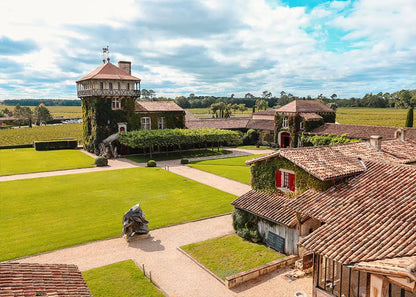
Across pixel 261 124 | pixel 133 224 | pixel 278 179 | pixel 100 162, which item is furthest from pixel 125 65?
pixel 278 179

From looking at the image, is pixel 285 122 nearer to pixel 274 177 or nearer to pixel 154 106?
pixel 154 106

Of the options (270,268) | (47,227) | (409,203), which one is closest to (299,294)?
(270,268)

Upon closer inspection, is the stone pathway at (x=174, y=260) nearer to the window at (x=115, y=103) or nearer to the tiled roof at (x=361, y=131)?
the tiled roof at (x=361, y=131)

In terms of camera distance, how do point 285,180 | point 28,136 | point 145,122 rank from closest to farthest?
point 285,180, point 145,122, point 28,136

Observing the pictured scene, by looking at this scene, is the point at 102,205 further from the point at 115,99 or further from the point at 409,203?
the point at 115,99

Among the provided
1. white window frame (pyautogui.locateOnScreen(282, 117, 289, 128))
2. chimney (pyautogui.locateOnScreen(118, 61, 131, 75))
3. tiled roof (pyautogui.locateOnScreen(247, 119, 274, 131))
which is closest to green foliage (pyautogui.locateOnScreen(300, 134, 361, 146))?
white window frame (pyautogui.locateOnScreen(282, 117, 289, 128))

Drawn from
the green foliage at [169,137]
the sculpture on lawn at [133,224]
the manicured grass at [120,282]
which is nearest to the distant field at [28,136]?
the green foliage at [169,137]

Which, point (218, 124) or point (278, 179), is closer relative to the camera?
point (278, 179)

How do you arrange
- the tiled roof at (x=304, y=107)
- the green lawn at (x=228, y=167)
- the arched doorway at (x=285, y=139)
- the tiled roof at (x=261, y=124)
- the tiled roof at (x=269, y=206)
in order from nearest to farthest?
the tiled roof at (x=269, y=206) < the green lawn at (x=228, y=167) < the tiled roof at (x=304, y=107) < the arched doorway at (x=285, y=139) < the tiled roof at (x=261, y=124)
